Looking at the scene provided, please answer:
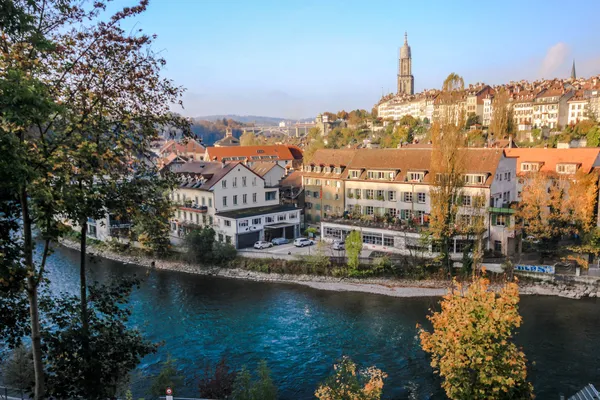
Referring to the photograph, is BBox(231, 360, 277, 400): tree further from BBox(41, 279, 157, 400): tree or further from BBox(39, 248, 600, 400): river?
BBox(41, 279, 157, 400): tree

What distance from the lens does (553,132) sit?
47750 millimetres

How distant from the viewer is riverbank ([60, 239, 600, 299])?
21.9 meters

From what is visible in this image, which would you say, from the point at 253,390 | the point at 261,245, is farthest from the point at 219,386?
the point at 261,245

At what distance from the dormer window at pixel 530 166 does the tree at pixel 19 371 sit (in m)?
27.9

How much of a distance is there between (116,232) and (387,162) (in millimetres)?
20328

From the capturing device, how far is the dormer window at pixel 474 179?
82.4 ft

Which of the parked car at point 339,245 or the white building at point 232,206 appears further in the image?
the white building at point 232,206

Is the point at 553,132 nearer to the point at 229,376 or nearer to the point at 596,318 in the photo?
the point at 596,318

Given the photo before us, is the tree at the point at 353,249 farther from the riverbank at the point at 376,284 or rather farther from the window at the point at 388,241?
the window at the point at 388,241

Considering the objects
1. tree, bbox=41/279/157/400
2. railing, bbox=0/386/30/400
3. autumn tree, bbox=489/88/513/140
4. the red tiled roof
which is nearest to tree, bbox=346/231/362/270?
the red tiled roof

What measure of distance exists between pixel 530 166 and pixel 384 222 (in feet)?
34.3

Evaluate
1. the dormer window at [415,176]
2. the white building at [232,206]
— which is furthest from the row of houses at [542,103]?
the white building at [232,206]

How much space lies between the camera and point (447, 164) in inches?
914

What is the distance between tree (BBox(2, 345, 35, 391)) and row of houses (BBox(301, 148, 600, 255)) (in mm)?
18898
